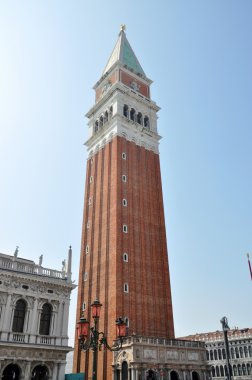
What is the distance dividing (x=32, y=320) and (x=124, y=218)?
67.7 feet

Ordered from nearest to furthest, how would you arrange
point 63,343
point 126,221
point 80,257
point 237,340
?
point 63,343 → point 126,221 → point 80,257 → point 237,340

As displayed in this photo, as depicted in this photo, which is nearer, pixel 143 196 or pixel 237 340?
pixel 143 196

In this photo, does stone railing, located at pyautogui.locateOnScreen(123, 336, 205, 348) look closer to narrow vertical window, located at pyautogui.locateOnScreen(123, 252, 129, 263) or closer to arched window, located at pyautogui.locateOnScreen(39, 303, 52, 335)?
arched window, located at pyautogui.locateOnScreen(39, 303, 52, 335)

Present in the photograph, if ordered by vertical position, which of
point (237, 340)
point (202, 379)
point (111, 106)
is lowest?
point (202, 379)

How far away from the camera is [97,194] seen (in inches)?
2128

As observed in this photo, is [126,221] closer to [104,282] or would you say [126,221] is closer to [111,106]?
[104,282]

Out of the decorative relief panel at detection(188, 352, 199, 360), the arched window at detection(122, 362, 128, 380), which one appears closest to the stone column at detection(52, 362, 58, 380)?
the arched window at detection(122, 362, 128, 380)

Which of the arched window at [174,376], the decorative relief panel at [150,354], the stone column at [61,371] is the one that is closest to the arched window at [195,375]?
the arched window at [174,376]

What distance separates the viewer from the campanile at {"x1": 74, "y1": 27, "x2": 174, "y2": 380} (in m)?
43.3

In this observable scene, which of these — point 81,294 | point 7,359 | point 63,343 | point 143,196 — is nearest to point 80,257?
point 81,294

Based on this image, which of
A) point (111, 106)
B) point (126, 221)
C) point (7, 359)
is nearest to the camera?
point (7, 359)

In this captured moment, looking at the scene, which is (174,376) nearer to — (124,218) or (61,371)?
(61,371)

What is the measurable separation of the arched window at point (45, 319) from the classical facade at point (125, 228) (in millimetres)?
9022

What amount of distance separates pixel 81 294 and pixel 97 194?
14949 mm
